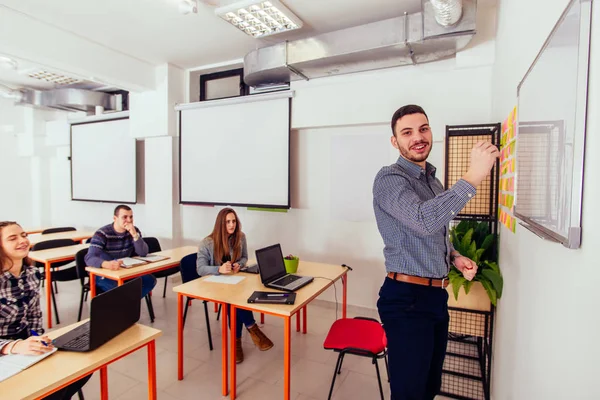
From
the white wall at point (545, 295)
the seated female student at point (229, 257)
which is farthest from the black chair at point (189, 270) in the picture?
the white wall at point (545, 295)

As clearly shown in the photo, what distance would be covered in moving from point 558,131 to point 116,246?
3.62 m

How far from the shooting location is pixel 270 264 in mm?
2629

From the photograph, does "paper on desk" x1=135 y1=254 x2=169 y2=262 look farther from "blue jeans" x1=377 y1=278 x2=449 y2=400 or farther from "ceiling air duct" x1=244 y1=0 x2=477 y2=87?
"blue jeans" x1=377 y1=278 x2=449 y2=400

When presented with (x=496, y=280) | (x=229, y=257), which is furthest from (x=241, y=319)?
(x=496, y=280)

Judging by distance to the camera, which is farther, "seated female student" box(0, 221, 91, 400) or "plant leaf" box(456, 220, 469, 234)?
"plant leaf" box(456, 220, 469, 234)

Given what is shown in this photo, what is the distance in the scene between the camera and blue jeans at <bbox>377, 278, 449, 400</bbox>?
4.45ft

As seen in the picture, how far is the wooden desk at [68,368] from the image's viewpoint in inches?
49.5

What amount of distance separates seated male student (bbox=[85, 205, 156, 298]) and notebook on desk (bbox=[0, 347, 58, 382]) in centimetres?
163

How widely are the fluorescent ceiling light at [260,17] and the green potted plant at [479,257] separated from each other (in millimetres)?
2352

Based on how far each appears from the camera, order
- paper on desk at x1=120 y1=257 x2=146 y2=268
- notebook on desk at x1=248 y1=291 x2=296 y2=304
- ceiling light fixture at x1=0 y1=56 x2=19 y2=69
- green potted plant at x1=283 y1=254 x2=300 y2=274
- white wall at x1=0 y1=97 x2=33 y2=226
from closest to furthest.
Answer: notebook on desk at x1=248 y1=291 x2=296 y2=304, green potted plant at x1=283 y1=254 x2=300 y2=274, paper on desk at x1=120 y1=257 x2=146 y2=268, ceiling light fixture at x1=0 y1=56 x2=19 y2=69, white wall at x1=0 y1=97 x2=33 y2=226

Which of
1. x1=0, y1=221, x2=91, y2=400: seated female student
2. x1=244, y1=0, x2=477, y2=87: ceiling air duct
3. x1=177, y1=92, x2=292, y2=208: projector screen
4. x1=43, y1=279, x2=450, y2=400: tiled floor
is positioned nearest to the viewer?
x1=0, y1=221, x2=91, y2=400: seated female student

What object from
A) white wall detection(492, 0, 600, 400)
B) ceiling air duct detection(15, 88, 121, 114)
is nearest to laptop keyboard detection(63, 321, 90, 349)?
white wall detection(492, 0, 600, 400)

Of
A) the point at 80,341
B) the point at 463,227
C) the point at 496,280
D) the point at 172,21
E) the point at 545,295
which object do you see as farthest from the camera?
the point at 172,21

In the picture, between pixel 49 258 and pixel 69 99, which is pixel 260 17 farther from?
pixel 69 99
